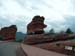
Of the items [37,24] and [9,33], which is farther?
[9,33]

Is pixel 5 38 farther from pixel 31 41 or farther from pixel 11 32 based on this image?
pixel 31 41

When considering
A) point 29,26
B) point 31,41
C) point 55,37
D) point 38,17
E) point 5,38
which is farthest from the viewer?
point 5,38

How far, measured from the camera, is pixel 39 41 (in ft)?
125

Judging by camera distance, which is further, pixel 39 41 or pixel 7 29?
pixel 7 29

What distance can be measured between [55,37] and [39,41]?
4118mm

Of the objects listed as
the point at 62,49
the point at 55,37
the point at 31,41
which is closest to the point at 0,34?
the point at 31,41

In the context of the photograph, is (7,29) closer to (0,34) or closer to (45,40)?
(0,34)

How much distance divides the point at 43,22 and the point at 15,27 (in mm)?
37940

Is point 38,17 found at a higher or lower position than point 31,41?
higher

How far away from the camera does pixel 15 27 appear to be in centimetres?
9169

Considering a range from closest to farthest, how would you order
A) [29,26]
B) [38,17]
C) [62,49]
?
1. [62,49]
2. [38,17]
3. [29,26]

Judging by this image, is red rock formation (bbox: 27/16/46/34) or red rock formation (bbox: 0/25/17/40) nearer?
red rock formation (bbox: 27/16/46/34)

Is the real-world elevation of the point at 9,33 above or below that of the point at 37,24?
below

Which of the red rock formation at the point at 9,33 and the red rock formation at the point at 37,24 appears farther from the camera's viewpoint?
the red rock formation at the point at 9,33
